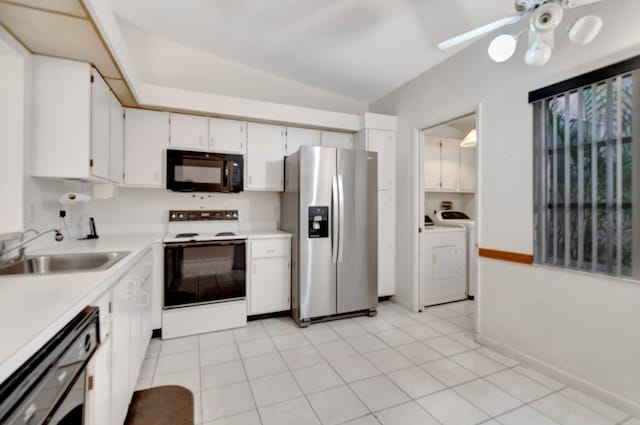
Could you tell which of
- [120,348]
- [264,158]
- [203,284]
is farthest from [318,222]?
[120,348]

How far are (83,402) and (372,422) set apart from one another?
1393mm

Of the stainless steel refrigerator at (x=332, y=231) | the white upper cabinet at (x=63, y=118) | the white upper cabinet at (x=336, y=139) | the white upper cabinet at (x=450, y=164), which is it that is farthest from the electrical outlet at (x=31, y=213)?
the white upper cabinet at (x=450, y=164)

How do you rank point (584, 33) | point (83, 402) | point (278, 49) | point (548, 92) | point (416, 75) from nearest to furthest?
point (83, 402) < point (584, 33) < point (548, 92) < point (278, 49) < point (416, 75)

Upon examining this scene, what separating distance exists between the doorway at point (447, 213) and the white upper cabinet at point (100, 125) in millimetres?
2961

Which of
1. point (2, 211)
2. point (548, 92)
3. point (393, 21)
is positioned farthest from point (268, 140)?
point (548, 92)

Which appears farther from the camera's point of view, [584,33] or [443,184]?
[443,184]

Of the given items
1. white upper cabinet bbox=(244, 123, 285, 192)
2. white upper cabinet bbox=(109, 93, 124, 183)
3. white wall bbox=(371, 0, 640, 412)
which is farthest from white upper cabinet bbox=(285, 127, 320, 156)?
white upper cabinet bbox=(109, 93, 124, 183)

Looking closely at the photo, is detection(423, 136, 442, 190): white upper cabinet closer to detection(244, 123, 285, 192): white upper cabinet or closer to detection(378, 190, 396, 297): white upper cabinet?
detection(378, 190, 396, 297): white upper cabinet

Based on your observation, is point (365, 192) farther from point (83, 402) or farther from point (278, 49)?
point (83, 402)

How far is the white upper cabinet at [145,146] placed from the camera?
9.05 feet

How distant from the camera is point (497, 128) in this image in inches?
94.2

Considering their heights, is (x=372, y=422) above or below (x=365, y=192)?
below

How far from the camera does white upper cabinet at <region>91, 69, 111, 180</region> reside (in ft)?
6.39

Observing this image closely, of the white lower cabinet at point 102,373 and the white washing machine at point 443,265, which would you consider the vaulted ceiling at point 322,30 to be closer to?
the white washing machine at point 443,265
